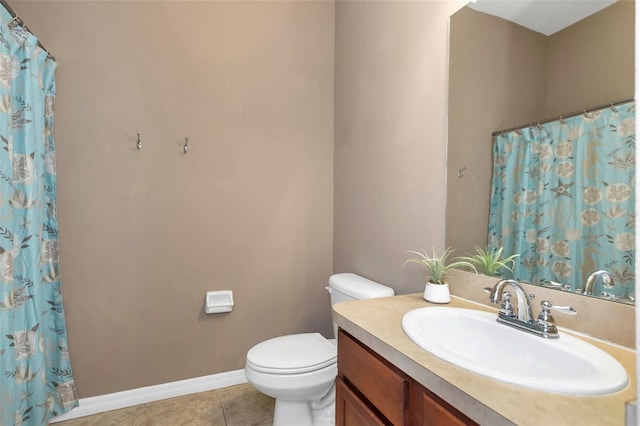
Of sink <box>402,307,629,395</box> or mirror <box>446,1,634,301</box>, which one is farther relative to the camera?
mirror <box>446,1,634,301</box>

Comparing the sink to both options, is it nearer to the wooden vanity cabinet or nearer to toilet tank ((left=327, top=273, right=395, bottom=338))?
the wooden vanity cabinet

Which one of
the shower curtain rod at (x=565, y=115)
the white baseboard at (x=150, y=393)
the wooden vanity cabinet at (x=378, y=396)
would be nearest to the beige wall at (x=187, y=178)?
the white baseboard at (x=150, y=393)

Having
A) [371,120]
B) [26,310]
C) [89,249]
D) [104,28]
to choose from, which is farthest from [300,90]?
[26,310]

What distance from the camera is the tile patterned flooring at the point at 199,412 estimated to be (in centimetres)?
174

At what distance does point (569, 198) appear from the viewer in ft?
3.04

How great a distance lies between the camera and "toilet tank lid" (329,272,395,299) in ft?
5.08

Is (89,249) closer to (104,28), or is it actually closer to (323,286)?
(104,28)

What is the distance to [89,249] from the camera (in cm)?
182

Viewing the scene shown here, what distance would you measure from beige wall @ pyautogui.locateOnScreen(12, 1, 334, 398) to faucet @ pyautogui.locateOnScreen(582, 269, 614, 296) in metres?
1.64

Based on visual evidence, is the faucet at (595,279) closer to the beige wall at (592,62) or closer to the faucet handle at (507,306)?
the faucet handle at (507,306)

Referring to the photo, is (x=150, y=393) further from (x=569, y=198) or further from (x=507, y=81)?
(x=507, y=81)

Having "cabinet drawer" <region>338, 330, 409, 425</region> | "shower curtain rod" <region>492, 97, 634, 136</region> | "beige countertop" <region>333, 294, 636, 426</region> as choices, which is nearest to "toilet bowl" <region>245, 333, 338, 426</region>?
"cabinet drawer" <region>338, 330, 409, 425</region>

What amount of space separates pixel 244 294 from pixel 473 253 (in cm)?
150

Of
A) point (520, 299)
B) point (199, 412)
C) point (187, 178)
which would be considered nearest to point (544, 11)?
point (520, 299)
